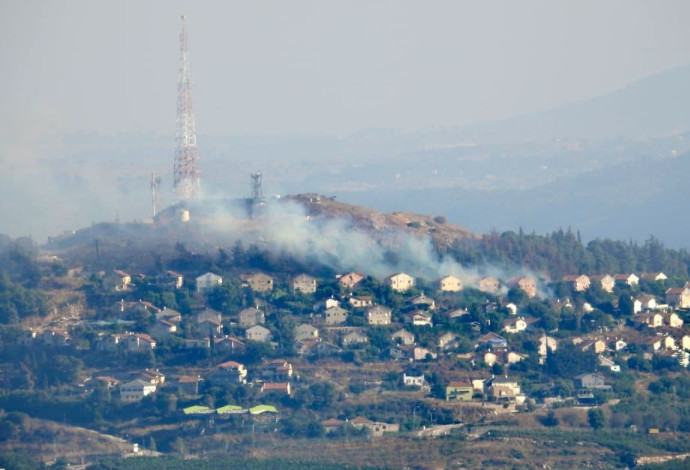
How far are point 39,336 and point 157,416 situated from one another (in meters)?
10.9

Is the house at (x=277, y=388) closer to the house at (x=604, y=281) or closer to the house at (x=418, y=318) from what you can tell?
the house at (x=418, y=318)

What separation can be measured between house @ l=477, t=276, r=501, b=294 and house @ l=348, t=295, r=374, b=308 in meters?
6.60

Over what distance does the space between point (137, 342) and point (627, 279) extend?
26267mm

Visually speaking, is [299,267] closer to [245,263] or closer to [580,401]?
[245,263]

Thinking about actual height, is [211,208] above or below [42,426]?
above

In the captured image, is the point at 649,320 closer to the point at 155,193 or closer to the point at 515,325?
→ the point at 515,325

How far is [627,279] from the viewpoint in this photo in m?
105

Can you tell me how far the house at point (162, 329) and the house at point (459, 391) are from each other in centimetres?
1402

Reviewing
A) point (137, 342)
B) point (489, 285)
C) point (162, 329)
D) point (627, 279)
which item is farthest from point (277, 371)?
point (627, 279)

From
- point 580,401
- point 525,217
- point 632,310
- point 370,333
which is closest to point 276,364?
point 370,333

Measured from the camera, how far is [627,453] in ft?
256

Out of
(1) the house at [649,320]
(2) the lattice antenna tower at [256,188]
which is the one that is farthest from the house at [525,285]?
(2) the lattice antenna tower at [256,188]

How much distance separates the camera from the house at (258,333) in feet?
303

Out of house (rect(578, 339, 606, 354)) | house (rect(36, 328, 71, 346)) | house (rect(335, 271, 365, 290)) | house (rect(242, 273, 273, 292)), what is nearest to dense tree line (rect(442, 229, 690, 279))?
house (rect(335, 271, 365, 290))
